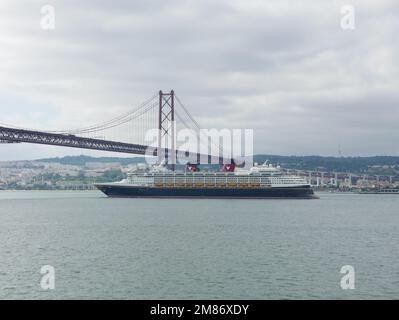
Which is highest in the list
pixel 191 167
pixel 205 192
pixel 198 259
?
pixel 191 167

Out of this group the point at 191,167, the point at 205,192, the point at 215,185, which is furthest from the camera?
the point at 191,167

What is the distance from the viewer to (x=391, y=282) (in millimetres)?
15844

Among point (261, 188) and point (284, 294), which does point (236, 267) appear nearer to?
point (284, 294)

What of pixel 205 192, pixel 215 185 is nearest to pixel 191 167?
pixel 205 192

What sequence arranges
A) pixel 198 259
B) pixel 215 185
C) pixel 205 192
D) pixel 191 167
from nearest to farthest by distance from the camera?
1. pixel 198 259
2. pixel 215 185
3. pixel 205 192
4. pixel 191 167

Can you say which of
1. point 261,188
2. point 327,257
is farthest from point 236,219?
point 261,188

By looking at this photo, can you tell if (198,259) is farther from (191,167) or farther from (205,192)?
(191,167)

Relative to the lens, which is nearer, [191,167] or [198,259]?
[198,259]

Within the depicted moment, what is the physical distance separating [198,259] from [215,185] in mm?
46411

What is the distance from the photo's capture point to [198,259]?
19562mm

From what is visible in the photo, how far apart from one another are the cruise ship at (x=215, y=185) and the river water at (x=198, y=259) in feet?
104

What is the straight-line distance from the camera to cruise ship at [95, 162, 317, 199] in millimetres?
64500

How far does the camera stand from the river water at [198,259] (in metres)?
15.0
